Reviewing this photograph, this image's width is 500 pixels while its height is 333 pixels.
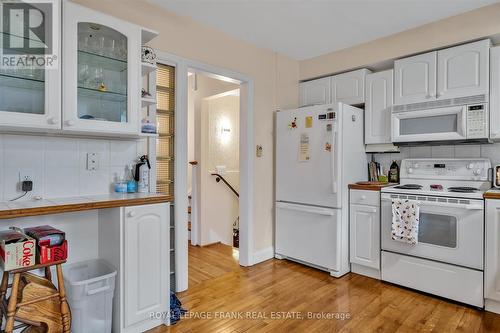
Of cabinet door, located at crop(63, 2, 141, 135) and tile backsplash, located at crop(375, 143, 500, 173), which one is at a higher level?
cabinet door, located at crop(63, 2, 141, 135)

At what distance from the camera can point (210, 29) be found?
2.79 meters

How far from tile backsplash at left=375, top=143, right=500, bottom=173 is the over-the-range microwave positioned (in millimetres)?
178

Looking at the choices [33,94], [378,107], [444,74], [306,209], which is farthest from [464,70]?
[33,94]

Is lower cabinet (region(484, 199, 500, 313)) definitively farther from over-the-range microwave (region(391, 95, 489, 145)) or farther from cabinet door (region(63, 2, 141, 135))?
cabinet door (region(63, 2, 141, 135))

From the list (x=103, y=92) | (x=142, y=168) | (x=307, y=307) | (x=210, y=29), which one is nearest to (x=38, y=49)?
(x=103, y=92)

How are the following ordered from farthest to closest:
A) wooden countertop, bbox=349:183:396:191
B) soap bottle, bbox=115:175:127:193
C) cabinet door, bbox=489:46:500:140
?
1. wooden countertop, bbox=349:183:396:191
2. cabinet door, bbox=489:46:500:140
3. soap bottle, bbox=115:175:127:193

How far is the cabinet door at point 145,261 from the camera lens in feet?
5.94

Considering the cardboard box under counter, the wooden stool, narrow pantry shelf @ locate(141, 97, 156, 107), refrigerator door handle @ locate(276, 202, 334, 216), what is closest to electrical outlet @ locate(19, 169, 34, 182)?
the cardboard box under counter

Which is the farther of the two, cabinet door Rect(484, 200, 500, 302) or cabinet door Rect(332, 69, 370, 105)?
cabinet door Rect(332, 69, 370, 105)

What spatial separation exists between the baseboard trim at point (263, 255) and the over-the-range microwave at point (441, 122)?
5.95 feet

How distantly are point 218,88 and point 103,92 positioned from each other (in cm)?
193

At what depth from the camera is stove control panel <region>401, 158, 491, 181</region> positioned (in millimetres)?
2561

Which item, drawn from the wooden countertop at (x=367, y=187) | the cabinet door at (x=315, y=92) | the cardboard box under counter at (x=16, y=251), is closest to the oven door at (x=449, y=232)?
the wooden countertop at (x=367, y=187)

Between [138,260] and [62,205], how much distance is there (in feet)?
1.88
